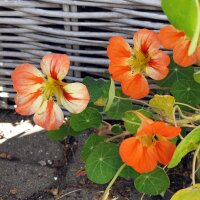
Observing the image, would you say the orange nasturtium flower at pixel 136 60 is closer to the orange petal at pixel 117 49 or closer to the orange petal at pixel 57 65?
the orange petal at pixel 117 49

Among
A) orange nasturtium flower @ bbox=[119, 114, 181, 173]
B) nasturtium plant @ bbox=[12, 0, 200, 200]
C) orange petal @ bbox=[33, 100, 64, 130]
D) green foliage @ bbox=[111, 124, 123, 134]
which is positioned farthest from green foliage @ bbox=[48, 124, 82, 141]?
orange nasturtium flower @ bbox=[119, 114, 181, 173]

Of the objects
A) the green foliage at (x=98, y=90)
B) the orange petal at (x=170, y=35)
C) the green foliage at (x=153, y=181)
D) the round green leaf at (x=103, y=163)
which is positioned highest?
the orange petal at (x=170, y=35)

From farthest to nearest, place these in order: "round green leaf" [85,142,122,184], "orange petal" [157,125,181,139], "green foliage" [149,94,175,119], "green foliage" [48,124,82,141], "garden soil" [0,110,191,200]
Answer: "garden soil" [0,110,191,200] → "green foliage" [48,124,82,141] → "round green leaf" [85,142,122,184] → "green foliage" [149,94,175,119] → "orange petal" [157,125,181,139]

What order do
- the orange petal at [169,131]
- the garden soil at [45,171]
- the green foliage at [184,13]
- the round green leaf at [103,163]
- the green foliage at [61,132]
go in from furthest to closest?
1. the garden soil at [45,171]
2. the green foliage at [61,132]
3. the round green leaf at [103,163]
4. the orange petal at [169,131]
5. the green foliage at [184,13]

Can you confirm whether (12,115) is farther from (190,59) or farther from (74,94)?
(190,59)

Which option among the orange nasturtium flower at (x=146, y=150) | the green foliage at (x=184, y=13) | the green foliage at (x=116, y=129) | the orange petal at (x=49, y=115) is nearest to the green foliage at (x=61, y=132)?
the green foliage at (x=116, y=129)

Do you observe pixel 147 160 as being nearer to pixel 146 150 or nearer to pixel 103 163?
pixel 146 150

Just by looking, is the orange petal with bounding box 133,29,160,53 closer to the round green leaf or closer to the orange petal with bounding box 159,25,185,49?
the orange petal with bounding box 159,25,185,49
